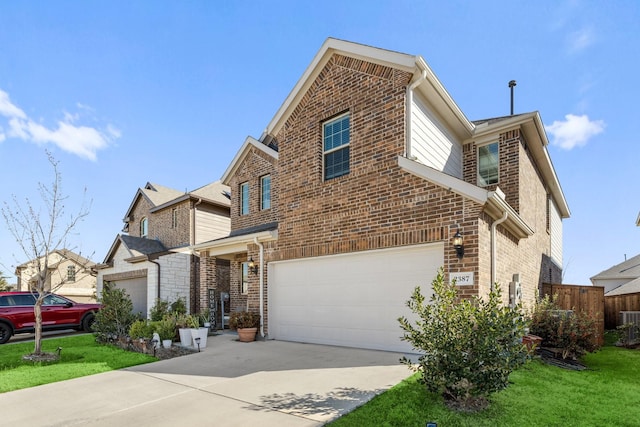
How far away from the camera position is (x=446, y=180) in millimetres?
7336

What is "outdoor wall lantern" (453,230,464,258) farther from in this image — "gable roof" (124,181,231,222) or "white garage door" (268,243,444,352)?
"gable roof" (124,181,231,222)

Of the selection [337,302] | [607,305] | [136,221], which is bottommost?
[607,305]

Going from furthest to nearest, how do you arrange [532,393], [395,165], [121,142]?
[121,142], [395,165], [532,393]

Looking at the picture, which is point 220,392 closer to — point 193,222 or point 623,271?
point 193,222

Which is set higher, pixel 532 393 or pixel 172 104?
pixel 172 104

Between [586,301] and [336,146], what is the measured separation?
8076 mm

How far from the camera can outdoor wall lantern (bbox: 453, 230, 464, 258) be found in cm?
691

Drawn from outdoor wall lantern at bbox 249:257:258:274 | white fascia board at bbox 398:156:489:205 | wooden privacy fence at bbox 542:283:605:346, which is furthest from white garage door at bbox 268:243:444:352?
wooden privacy fence at bbox 542:283:605:346

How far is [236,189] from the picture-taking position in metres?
15.3

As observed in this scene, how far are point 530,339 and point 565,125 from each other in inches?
394

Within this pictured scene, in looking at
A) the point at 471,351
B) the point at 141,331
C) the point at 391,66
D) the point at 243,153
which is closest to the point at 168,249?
the point at 243,153

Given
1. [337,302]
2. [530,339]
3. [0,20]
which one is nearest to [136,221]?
[0,20]

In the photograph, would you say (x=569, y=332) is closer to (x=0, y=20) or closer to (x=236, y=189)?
(x=236, y=189)

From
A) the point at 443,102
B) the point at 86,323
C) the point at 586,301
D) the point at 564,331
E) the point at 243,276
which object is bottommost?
the point at 86,323
